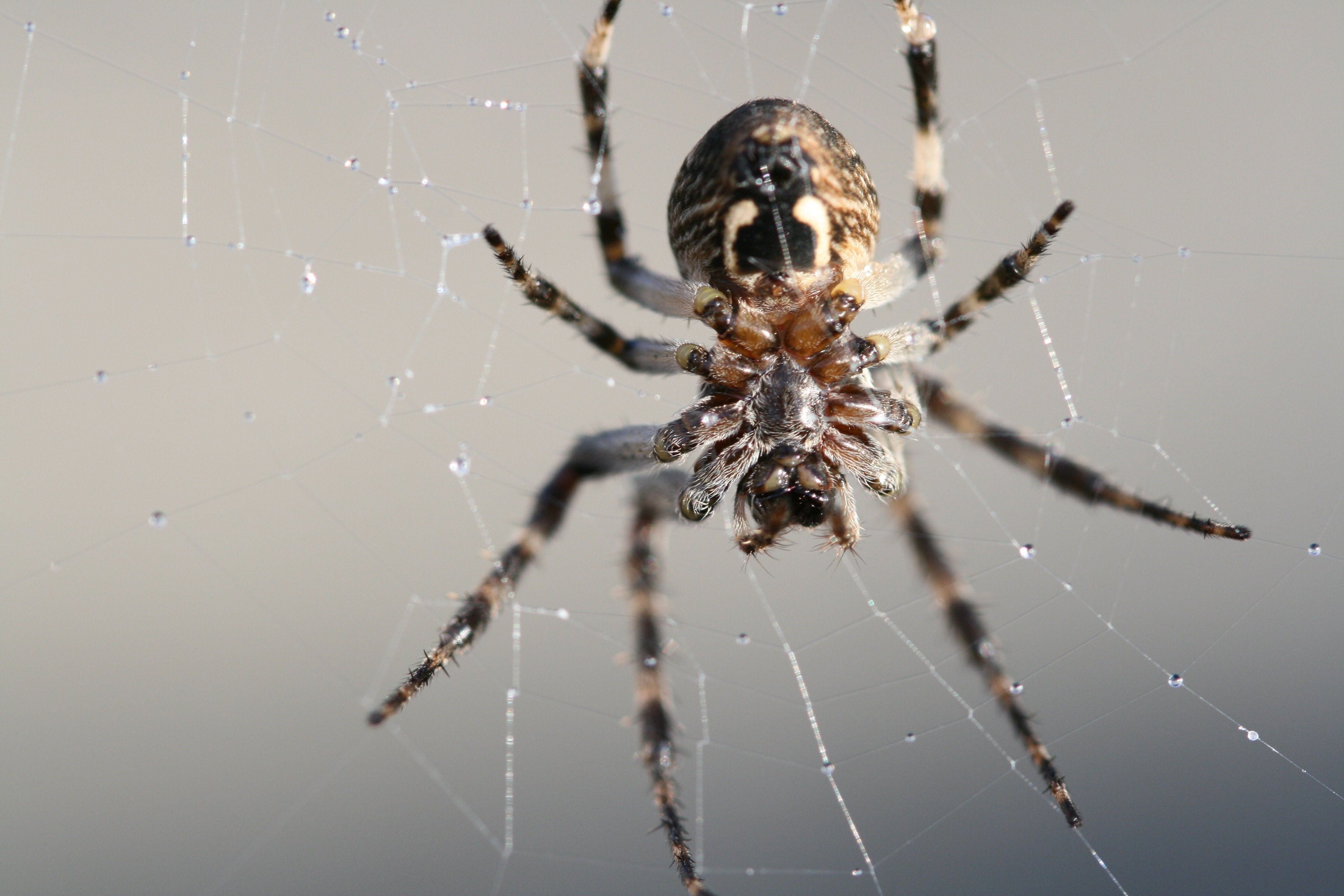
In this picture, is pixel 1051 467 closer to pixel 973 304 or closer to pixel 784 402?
pixel 973 304

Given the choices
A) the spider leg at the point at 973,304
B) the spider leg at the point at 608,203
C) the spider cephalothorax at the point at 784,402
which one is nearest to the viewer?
the spider leg at the point at 973,304

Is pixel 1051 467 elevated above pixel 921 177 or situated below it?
below

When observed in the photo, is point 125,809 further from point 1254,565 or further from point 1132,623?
point 1254,565

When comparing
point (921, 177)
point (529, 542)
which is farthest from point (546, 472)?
point (921, 177)

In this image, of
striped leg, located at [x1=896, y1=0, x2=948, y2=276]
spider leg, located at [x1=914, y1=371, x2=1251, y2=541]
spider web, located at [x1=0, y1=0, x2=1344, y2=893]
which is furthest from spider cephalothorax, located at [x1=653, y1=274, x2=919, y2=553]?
spider web, located at [x1=0, y1=0, x2=1344, y2=893]

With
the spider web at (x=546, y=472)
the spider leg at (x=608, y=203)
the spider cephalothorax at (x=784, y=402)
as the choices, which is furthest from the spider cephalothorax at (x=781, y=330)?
the spider web at (x=546, y=472)

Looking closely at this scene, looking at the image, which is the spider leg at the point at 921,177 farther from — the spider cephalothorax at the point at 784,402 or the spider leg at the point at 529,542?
the spider leg at the point at 529,542
